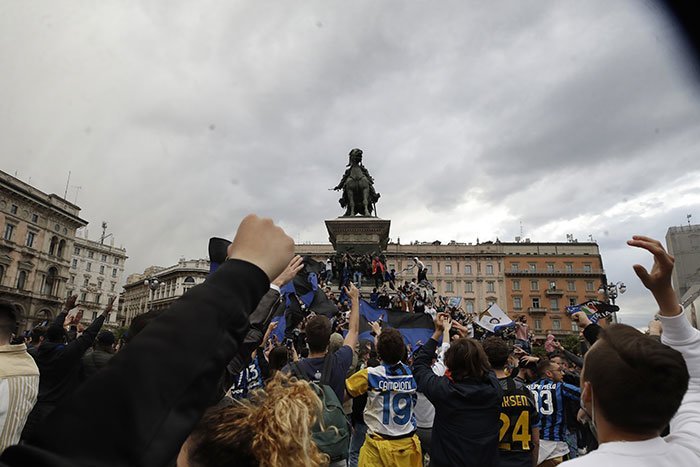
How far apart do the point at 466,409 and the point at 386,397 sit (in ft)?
2.87

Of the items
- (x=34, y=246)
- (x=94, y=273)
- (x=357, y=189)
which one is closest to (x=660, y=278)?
(x=357, y=189)

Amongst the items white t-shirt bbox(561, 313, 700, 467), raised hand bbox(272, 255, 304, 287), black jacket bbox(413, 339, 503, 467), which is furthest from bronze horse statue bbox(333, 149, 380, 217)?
white t-shirt bbox(561, 313, 700, 467)

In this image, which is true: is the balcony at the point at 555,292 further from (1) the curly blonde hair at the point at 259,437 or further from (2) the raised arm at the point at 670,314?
(1) the curly blonde hair at the point at 259,437

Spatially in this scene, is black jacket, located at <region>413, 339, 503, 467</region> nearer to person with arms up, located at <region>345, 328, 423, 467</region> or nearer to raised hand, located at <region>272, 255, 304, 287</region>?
person with arms up, located at <region>345, 328, 423, 467</region>

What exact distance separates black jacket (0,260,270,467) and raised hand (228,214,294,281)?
99mm

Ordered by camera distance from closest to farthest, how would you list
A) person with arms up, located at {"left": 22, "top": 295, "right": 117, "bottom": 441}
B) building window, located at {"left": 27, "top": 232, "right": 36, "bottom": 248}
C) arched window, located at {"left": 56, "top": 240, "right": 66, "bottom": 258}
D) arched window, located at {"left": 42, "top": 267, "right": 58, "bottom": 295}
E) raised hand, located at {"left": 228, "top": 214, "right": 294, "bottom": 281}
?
raised hand, located at {"left": 228, "top": 214, "right": 294, "bottom": 281} → person with arms up, located at {"left": 22, "top": 295, "right": 117, "bottom": 441} → building window, located at {"left": 27, "top": 232, "right": 36, "bottom": 248} → arched window, located at {"left": 42, "top": 267, "right": 58, "bottom": 295} → arched window, located at {"left": 56, "top": 240, "right": 66, "bottom": 258}

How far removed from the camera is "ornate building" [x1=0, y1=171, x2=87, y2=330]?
Answer: 49.7m

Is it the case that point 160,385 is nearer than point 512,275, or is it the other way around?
point 160,385

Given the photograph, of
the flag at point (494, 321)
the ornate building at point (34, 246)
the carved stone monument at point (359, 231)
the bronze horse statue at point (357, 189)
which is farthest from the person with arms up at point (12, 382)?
the ornate building at point (34, 246)

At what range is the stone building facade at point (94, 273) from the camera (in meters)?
76.5

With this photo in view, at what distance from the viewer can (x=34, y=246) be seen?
53.4 m

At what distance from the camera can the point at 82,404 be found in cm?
88

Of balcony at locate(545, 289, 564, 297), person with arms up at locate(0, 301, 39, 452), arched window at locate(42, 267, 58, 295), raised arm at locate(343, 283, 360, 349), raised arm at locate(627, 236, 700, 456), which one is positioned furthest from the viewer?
balcony at locate(545, 289, 564, 297)

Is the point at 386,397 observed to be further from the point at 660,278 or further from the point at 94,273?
the point at 94,273
